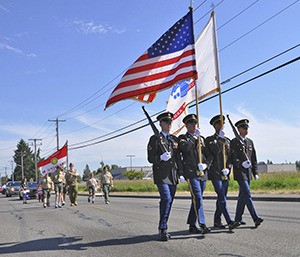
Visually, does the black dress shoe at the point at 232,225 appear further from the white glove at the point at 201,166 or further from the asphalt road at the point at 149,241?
the white glove at the point at 201,166

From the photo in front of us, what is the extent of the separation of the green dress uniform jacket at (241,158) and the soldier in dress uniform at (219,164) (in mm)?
134

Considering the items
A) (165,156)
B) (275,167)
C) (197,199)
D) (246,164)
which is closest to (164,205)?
(197,199)

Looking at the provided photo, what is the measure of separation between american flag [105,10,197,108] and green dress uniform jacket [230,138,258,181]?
1632mm

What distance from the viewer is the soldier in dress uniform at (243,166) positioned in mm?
7309

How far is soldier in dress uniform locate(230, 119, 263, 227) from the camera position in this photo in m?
7.31

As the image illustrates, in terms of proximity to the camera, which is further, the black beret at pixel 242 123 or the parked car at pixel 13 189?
the parked car at pixel 13 189

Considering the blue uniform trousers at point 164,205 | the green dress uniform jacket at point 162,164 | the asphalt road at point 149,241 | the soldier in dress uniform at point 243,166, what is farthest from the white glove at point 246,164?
the blue uniform trousers at point 164,205

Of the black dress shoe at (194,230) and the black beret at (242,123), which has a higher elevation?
the black beret at (242,123)

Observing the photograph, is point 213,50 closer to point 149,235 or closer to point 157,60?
point 157,60

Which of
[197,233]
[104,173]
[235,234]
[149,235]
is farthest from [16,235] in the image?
[104,173]

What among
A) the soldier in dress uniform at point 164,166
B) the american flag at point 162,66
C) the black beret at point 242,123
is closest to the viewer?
the soldier in dress uniform at point 164,166

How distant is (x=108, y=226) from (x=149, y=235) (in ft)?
6.63

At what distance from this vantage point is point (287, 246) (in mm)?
5895

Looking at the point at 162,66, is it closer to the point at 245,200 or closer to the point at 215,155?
the point at 215,155
